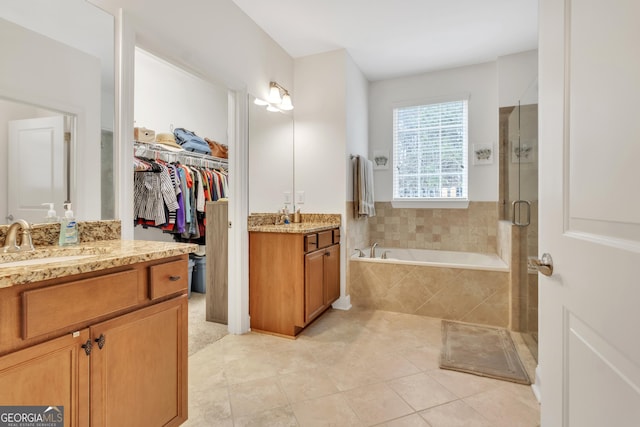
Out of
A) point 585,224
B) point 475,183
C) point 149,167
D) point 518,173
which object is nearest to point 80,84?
point 149,167

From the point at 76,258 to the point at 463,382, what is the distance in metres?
2.10

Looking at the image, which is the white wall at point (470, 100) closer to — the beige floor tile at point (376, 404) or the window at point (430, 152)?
the window at point (430, 152)

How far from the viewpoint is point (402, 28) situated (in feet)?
9.00

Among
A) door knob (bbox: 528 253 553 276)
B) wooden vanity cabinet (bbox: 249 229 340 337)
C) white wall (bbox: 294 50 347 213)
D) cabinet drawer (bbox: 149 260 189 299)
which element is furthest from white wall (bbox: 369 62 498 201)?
cabinet drawer (bbox: 149 260 189 299)

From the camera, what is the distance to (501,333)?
8.39 feet

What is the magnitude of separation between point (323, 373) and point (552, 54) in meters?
1.94

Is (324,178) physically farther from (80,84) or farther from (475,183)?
(80,84)

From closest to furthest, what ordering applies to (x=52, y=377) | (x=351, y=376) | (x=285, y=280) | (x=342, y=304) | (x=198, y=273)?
1. (x=52, y=377)
2. (x=351, y=376)
3. (x=285, y=280)
4. (x=342, y=304)
5. (x=198, y=273)

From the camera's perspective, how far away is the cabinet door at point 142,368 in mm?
990

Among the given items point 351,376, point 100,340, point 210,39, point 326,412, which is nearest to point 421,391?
point 351,376

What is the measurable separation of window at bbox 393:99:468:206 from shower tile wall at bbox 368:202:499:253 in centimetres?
18

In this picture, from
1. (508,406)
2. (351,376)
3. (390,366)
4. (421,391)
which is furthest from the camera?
(390,366)

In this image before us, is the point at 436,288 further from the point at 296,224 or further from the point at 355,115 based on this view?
the point at 355,115

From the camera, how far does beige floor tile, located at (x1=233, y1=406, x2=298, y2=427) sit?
4.86ft
